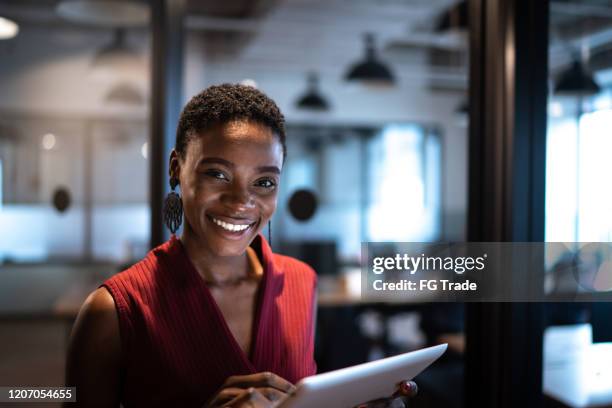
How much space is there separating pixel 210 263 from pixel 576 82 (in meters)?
1.30

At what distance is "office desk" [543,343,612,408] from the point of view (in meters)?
1.48

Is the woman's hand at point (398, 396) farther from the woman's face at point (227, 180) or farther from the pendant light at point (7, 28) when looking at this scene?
the pendant light at point (7, 28)

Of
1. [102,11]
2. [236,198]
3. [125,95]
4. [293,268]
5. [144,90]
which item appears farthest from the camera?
[144,90]

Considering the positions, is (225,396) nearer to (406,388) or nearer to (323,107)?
(406,388)

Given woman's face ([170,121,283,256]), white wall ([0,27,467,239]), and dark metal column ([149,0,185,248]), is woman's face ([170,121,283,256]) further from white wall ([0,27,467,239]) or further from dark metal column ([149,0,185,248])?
white wall ([0,27,467,239])

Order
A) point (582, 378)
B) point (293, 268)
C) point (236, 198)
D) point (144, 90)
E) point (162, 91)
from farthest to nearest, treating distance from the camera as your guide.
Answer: point (144, 90)
point (162, 91)
point (582, 378)
point (293, 268)
point (236, 198)

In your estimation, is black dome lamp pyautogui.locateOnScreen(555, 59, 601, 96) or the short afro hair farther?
black dome lamp pyautogui.locateOnScreen(555, 59, 601, 96)

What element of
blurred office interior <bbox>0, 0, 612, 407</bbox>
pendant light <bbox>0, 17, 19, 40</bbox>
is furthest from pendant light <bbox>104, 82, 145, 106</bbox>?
pendant light <bbox>0, 17, 19, 40</bbox>

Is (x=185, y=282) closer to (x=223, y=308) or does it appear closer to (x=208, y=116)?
(x=223, y=308)

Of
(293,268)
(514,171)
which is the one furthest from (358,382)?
(514,171)

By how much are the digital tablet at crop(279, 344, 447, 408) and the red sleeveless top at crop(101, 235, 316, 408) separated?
18 centimetres

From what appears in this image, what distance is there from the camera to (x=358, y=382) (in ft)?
2.98

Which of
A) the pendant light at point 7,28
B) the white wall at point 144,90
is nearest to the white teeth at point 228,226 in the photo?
the white wall at point 144,90

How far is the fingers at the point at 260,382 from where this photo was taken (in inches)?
38.1
